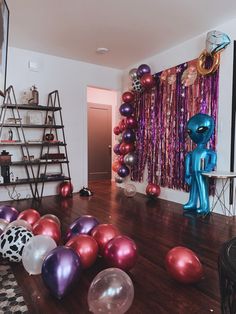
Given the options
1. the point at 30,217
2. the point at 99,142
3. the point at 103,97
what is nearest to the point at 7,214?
the point at 30,217

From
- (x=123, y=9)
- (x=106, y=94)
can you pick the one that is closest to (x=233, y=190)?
(x=123, y=9)

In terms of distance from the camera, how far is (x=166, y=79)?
4598 millimetres

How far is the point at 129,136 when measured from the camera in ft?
16.9

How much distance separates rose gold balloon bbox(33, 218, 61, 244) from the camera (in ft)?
7.55

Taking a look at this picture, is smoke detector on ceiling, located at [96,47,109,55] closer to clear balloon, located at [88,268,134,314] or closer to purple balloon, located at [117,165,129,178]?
purple balloon, located at [117,165,129,178]

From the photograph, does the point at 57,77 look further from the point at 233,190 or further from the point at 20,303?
the point at 20,303

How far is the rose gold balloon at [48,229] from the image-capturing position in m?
2.30

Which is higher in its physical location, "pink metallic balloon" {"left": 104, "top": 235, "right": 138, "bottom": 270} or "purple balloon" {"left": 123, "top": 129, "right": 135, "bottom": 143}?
"purple balloon" {"left": 123, "top": 129, "right": 135, "bottom": 143}

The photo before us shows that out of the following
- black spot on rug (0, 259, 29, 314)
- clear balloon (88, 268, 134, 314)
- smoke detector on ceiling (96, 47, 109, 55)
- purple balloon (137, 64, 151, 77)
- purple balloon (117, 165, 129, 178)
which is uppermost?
smoke detector on ceiling (96, 47, 109, 55)

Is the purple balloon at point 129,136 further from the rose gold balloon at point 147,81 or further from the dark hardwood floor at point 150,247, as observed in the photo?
the dark hardwood floor at point 150,247

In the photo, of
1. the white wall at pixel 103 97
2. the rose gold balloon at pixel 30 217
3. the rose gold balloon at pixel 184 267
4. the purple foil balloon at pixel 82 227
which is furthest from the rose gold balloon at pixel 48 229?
the white wall at pixel 103 97

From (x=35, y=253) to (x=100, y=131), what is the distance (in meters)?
5.35

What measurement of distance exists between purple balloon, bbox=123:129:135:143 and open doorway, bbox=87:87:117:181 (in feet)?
6.21

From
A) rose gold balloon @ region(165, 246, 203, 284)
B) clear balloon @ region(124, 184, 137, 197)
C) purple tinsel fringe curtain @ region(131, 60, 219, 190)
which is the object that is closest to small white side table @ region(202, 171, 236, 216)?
purple tinsel fringe curtain @ region(131, 60, 219, 190)
